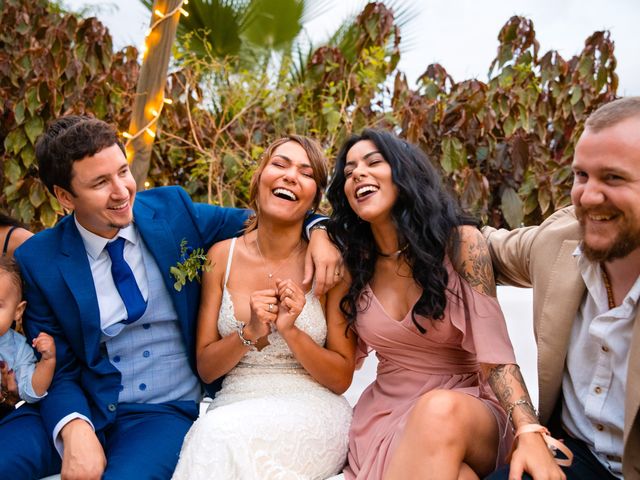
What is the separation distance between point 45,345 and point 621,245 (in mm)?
1923

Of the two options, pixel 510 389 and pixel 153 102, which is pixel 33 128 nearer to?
pixel 153 102

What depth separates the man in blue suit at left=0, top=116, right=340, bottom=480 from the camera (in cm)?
234

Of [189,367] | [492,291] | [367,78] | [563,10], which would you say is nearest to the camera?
[492,291]

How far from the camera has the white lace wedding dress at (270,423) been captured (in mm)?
2170

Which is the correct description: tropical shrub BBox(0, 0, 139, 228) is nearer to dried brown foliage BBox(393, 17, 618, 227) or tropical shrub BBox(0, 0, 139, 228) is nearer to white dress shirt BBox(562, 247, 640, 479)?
dried brown foliage BBox(393, 17, 618, 227)

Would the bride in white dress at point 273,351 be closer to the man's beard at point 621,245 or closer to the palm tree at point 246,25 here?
the man's beard at point 621,245

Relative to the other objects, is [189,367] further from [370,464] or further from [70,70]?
[70,70]

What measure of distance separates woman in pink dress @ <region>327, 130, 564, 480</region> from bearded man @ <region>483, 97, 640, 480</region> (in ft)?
0.51

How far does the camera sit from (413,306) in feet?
7.77

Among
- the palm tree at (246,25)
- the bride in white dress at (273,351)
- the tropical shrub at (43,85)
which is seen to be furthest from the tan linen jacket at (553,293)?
the palm tree at (246,25)

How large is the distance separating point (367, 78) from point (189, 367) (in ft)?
8.91

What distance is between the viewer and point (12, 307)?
7.81 feet

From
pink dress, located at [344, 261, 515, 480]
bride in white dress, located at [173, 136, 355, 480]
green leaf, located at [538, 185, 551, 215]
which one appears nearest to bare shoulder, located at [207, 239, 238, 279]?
bride in white dress, located at [173, 136, 355, 480]

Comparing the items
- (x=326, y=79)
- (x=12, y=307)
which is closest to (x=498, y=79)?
(x=326, y=79)
